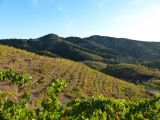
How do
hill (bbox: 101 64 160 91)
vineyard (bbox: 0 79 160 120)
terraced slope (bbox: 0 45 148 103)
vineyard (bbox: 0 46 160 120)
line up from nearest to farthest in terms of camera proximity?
vineyard (bbox: 0 79 160 120) < vineyard (bbox: 0 46 160 120) < terraced slope (bbox: 0 45 148 103) < hill (bbox: 101 64 160 91)

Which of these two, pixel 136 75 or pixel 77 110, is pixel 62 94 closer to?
pixel 77 110

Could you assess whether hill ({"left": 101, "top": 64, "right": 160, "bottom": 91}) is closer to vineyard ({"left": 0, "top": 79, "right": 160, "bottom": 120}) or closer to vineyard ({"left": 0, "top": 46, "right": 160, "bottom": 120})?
vineyard ({"left": 0, "top": 46, "right": 160, "bottom": 120})

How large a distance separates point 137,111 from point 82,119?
10284 mm

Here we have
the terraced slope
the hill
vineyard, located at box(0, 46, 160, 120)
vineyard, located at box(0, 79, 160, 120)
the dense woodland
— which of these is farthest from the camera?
the hill

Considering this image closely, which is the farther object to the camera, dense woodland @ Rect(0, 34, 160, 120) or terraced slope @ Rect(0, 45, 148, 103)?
terraced slope @ Rect(0, 45, 148, 103)

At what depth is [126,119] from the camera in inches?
1292

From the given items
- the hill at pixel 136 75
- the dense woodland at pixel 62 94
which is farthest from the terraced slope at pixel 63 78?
the hill at pixel 136 75

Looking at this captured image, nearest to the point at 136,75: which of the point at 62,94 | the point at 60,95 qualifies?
the point at 62,94

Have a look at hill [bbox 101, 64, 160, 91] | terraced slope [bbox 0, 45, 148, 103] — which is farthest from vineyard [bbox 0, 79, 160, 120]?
hill [bbox 101, 64, 160, 91]

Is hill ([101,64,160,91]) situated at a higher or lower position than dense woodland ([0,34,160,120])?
lower

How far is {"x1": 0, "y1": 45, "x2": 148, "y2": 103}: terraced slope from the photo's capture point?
50.3m

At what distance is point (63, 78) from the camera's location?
6088 cm

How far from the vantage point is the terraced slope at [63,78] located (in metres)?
50.3

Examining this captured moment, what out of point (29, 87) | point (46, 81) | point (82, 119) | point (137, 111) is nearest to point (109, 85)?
point (46, 81)
